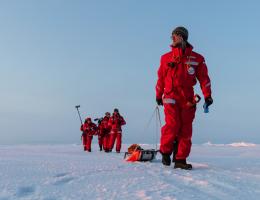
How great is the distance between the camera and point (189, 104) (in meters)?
5.49

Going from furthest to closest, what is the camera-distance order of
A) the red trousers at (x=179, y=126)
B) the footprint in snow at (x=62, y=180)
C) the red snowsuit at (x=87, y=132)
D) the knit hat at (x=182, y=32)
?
the red snowsuit at (x=87, y=132), the knit hat at (x=182, y=32), the red trousers at (x=179, y=126), the footprint in snow at (x=62, y=180)

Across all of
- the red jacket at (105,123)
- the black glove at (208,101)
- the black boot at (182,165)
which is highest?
the red jacket at (105,123)

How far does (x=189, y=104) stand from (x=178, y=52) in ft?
2.63

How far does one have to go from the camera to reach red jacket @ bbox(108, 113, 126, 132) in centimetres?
1492

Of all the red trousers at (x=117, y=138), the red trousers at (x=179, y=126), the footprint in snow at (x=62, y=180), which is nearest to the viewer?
the footprint in snow at (x=62, y=180)

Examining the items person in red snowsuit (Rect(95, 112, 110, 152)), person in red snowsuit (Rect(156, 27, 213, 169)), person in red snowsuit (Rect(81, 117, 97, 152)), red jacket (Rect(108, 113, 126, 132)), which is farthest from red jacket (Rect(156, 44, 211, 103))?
person in red snowsuit (Rect(81, 117, 97, 152))

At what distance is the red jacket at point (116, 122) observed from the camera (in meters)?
14.9

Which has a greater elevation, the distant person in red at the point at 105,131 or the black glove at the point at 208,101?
the distant person in red at the point at 105,131

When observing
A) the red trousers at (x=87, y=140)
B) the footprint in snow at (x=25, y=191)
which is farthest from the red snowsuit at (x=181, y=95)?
the red trousers at (x=87, y=140)

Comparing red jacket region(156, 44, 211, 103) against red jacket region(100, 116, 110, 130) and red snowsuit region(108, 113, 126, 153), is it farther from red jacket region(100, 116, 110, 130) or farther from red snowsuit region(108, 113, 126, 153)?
red jacket region(100, 116, 110, 130)

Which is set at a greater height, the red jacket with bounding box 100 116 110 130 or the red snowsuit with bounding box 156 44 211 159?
the red jacket with bounding box 100 116 110 130

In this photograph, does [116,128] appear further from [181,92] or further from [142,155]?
[181,92]

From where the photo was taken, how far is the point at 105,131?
630 inches

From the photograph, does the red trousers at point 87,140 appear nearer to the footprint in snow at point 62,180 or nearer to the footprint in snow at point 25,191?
the footprint in snow at point 62,180
